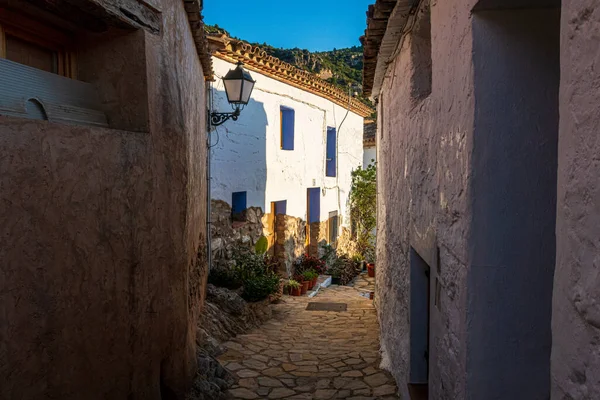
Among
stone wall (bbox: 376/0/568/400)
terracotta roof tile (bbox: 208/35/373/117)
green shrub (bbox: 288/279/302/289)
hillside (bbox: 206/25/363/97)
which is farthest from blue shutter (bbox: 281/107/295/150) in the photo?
hillside (bbox: 206/25/363/97)

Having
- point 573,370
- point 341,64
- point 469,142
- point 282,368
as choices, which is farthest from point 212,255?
point 341,64

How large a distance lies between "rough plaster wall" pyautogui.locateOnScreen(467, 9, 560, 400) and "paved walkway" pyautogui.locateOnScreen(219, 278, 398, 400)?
115 inches

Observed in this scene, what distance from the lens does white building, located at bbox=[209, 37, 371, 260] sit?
9430mm

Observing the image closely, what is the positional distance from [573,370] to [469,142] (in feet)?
3.76

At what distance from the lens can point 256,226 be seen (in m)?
10.6

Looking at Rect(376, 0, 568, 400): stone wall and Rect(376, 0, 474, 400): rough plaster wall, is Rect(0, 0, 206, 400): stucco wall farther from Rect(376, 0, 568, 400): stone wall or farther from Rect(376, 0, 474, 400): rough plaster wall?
Rect(376, 0, 568, 400): stone wall

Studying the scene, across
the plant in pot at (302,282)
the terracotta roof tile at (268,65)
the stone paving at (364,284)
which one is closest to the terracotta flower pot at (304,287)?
the plant in pot at (302,282)

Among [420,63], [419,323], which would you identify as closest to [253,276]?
[419,323]

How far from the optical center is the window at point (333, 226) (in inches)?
603

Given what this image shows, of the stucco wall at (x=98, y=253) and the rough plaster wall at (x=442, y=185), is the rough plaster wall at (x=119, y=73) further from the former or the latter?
the rough plaster wall at (x=442, y=185)

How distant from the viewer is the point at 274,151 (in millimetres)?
11539

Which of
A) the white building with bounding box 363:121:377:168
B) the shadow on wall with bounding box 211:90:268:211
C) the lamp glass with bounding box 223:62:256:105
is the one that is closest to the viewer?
the lamp glass with bounding box 223:62:256:105

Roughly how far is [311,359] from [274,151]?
6.15 metres

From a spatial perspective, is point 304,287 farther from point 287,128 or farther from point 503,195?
point 503,195
